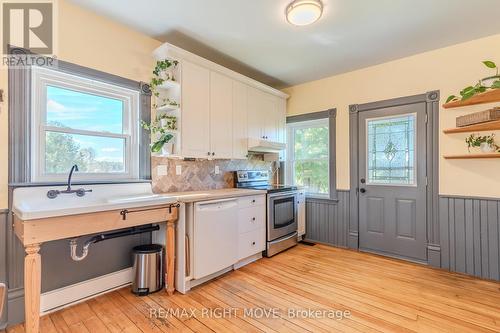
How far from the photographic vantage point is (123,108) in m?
2.71

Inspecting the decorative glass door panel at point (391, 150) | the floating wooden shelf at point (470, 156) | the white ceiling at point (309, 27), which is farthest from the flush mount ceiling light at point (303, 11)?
the floating wooden shelf at point (470, 156)

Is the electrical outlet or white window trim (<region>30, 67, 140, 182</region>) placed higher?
white window trim (<region>30, 67, 140, 182</region>)

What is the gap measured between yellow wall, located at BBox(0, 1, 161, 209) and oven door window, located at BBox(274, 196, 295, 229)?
7.45 ft

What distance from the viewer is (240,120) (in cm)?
352

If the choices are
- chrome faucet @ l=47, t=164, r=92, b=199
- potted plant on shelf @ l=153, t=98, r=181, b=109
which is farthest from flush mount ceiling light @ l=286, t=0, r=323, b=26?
chrome faucet @ l=47, t=164, r=92, b=199

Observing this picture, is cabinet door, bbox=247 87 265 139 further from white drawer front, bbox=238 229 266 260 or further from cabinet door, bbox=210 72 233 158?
white drawer front, bbox=238 229 266 260

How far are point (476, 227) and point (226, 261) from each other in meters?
2.77

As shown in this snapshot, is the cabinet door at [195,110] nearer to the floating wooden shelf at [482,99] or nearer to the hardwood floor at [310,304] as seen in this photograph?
the hardwood floor at [310,304]

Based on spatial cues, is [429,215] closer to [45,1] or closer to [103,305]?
[103,305]

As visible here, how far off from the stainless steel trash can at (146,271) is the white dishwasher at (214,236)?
1.15ft

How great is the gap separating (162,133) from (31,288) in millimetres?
1660

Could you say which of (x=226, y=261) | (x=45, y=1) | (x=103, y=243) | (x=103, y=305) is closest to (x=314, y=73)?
(x=226, y=261)

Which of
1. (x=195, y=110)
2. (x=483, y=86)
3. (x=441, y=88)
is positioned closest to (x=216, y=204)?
(x=195, y=110)

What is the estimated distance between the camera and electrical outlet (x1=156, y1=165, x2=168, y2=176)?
2868 mm
